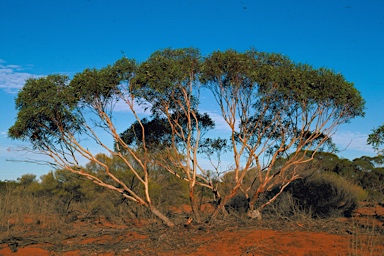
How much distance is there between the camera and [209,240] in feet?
35.9

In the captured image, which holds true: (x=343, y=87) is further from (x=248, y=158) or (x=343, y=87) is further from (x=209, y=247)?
(x=209, y=247)

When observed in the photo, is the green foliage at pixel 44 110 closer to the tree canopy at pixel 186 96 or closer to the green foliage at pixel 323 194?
the tree canopy at pixel 186 96

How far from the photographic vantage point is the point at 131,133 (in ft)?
61.5

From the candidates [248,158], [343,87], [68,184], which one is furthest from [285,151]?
[68,184]

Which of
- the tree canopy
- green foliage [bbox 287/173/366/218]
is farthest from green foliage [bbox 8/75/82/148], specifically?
green foliage [bbox 287/173/366/218]

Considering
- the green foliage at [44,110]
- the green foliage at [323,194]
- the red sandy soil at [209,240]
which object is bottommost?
the red sandy soil at [209,240]

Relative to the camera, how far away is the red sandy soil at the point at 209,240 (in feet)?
31.6

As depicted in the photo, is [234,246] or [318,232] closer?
[234,246]

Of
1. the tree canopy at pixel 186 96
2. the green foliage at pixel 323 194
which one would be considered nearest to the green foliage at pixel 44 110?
the tree canopy at pixel 186 96

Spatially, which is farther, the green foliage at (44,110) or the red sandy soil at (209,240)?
the green foliage at (44,110)

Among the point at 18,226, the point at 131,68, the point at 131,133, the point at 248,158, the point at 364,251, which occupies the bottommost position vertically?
the point at 364,251

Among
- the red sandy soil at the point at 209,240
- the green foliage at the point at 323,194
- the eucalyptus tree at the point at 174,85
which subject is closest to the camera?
the red sandy soil at the point at 209,240

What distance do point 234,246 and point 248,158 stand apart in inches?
211

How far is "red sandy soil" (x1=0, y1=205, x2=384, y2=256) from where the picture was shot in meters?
9.63
